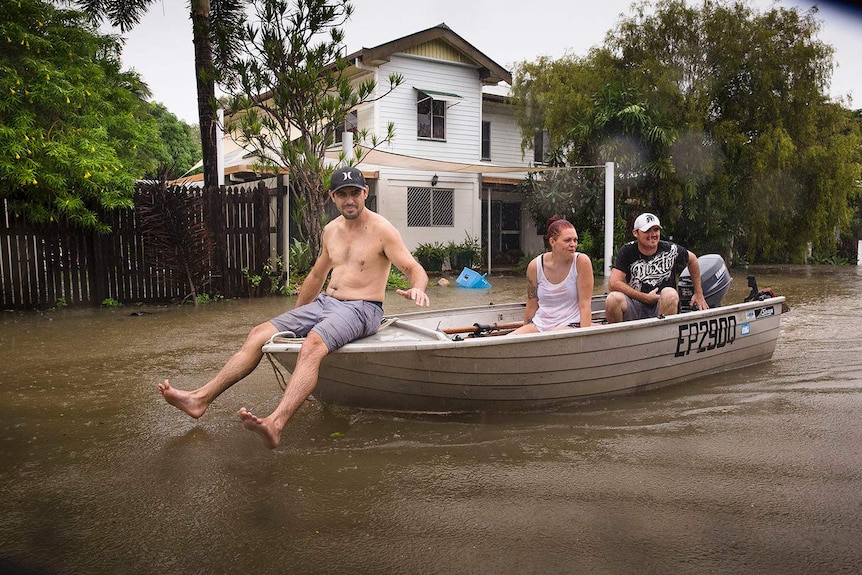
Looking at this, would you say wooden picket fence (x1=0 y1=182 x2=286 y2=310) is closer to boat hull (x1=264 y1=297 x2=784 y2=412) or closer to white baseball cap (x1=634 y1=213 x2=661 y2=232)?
boat hull (x1=264 y1=297 x2=784 y2=412)

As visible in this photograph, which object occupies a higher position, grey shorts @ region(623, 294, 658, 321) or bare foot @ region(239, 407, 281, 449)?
grey shorts @ region(623, 294, 658, 321)

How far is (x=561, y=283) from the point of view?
5285 millimetres

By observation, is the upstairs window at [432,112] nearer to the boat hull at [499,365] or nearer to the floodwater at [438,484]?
the floodwater at [438,484]

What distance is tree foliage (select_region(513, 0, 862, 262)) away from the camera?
59.1ft

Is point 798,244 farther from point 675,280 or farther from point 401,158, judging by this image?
point 675,280

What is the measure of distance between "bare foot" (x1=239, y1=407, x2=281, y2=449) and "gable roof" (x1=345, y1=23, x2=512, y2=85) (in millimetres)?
14966

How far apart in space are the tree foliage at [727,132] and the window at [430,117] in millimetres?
3644

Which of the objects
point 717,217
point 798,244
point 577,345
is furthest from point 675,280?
point 798,244

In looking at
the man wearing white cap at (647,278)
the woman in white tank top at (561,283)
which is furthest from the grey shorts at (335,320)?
the man wearing white cap at (647,278)

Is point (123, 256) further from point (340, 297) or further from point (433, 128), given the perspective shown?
point (433, 128)

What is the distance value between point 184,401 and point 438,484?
178cm

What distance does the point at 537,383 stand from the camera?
4.67 meters

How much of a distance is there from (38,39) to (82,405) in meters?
7.01

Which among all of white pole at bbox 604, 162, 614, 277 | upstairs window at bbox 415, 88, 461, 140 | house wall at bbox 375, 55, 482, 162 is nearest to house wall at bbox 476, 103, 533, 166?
house wall at bbox 375, 55, 482, 162
